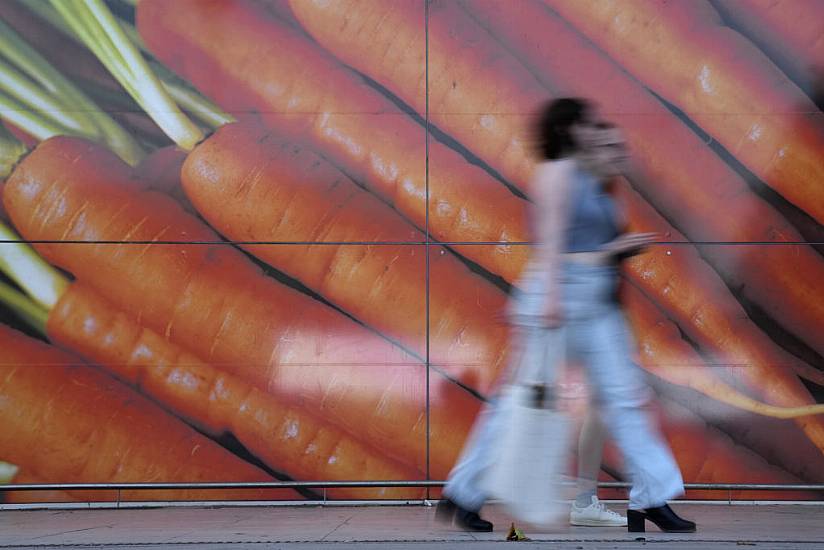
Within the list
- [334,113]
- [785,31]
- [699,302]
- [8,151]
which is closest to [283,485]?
[334,113]

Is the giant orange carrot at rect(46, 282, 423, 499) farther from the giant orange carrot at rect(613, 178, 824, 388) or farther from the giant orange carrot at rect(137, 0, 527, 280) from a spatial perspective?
the giant orange carrot at rect(613, 178, 824, 388)

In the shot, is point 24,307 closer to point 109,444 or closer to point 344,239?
point 109,444

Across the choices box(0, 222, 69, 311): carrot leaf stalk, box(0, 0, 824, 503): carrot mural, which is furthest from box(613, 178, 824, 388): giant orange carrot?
box(0, 222, 69, 311): carrot leaf stalk

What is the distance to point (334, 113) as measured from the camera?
200 inches

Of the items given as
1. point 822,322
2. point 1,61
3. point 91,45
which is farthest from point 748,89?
point 1,61

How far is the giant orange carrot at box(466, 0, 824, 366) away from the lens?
16.5 ft

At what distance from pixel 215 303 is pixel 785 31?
2905mm

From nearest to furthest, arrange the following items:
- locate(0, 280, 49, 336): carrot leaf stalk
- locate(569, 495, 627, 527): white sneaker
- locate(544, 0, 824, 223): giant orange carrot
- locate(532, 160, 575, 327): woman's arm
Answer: locate(532, 160, 575, 327): woman's arm
locate(569, 495, 627, 527): white sneaker
locate(0, 280, 49, 336): carrot leaf stalk
locate(544, 0, 824, 223): giant orange carrot

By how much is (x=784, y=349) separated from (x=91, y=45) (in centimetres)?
346

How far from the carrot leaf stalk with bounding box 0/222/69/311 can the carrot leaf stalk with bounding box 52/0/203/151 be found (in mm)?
821

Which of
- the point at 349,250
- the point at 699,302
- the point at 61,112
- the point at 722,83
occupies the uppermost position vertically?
the point at 61,112

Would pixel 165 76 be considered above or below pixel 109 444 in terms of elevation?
above

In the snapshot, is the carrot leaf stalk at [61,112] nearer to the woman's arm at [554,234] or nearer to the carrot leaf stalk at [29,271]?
the carrot leaf stalk at [29,271]

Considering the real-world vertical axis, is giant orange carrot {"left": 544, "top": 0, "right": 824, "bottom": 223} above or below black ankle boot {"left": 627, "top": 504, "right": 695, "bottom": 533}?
above
